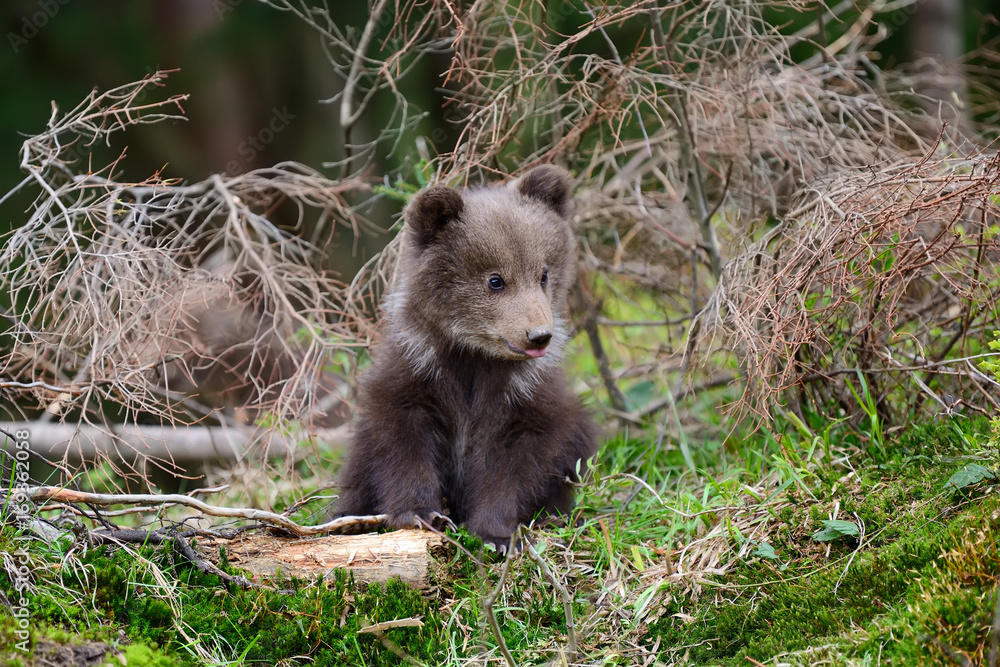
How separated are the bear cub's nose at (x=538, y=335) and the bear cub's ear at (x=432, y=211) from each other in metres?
0.75

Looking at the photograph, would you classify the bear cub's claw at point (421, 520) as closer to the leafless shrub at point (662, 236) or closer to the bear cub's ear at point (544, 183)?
the leafless shrub at point (662, 236)

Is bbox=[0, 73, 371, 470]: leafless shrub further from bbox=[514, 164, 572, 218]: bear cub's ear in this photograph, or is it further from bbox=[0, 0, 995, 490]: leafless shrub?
bbox=[514, 164, 572, 218]: bear cub's ear

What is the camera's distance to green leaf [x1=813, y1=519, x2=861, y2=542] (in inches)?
141

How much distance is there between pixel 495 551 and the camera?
13.0 feet

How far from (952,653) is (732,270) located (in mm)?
2334

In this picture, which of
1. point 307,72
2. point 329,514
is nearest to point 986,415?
point 329,514

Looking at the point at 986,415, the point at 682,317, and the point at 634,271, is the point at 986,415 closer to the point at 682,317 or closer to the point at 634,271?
the point at 682,317

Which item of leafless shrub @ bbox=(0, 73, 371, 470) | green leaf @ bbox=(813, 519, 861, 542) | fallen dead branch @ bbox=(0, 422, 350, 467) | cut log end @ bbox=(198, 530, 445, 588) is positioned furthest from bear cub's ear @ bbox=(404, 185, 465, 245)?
green leaf @ bbox=(813, 519, 861, 542)

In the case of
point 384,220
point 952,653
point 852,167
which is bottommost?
point 384,220

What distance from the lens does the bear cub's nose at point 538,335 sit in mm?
3881

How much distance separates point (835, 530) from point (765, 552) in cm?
31

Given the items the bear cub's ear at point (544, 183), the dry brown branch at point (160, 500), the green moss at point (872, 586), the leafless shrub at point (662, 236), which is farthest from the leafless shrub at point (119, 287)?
the green moss at point (872, 586)

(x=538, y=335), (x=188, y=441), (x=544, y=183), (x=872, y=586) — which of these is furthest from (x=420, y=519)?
(x=188, y=441)

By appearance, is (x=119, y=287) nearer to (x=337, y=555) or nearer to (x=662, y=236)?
(x=337, y=555)
